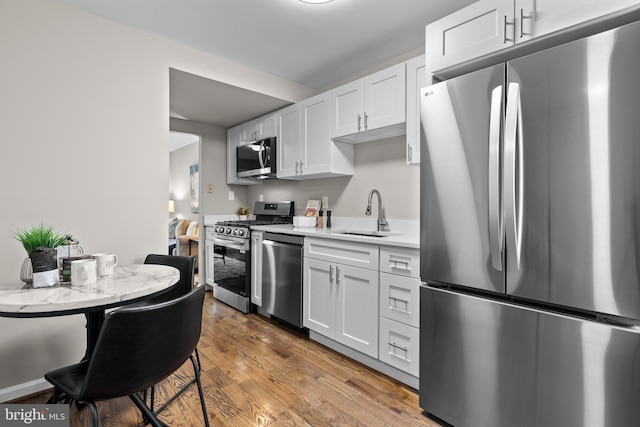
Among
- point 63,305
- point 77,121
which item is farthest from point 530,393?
point 77,121

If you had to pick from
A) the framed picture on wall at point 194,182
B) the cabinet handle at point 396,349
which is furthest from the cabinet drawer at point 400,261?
the framed picture on wall at point 194,182

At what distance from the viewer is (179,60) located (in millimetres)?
2643

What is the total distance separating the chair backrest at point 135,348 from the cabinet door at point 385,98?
198 cm

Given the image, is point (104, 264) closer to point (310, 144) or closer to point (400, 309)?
point (400, 309)

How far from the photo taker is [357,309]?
2.32 meters

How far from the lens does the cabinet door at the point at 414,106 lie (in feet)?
7.58

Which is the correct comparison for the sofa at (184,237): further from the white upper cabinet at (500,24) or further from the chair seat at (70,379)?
the white upper cabinet at (500,24)

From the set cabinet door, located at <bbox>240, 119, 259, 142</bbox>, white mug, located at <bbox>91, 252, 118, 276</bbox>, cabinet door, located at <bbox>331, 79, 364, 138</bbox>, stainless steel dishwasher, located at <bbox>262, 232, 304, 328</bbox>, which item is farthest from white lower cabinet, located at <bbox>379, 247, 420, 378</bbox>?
cabinet door, located at <bbox>240, 119, 259, 142</bbox>

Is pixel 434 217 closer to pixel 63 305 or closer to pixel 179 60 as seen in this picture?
pixel 63 305

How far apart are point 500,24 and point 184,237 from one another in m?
5.60

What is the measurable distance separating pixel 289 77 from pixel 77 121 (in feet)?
6.46

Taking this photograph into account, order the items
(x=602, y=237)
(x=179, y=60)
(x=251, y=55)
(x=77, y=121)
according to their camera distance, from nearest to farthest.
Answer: (x=602, y=237), (x=77, y=121), (x=179, y=60), (x=251, y=55)

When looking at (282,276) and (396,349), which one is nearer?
(396,349)

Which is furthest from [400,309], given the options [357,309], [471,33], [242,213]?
[242,213]
